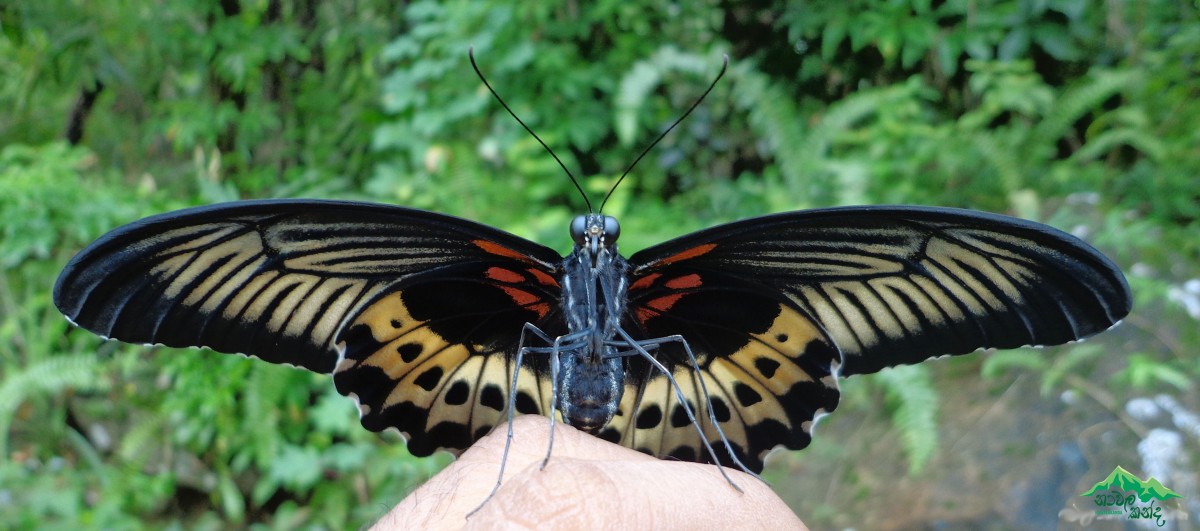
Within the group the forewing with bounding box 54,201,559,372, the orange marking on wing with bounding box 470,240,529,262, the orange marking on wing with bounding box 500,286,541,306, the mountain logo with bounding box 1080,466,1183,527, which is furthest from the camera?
the mountain logo with bounding box 1080,466,1183,527

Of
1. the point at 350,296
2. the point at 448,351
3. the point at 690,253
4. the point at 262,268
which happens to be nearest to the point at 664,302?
the point at 690,253

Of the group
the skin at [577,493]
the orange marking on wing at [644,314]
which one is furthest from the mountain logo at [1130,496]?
the orange marking on wing at [644,314]

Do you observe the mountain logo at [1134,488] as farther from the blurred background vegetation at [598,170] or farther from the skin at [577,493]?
the skin at [577,493]

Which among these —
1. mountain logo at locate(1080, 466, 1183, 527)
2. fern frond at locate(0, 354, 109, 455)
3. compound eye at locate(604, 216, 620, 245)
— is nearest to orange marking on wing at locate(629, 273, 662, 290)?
compound eye at locate(604, 216, 620, 245)

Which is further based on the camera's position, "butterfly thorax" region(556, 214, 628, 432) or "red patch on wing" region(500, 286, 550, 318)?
"red patch on wing" region(500, 286, 550, 318)

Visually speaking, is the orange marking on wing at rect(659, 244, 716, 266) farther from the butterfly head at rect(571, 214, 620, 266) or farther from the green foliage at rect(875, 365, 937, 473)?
the green foliage at rect(875, 365, 937, 473)

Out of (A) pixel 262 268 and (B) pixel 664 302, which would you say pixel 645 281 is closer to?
(B) pixel 664 302
